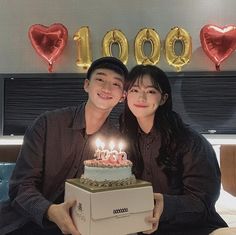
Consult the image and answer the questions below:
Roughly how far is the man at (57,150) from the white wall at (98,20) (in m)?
1.65

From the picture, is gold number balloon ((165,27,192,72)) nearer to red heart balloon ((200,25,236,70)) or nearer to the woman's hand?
red heart balloon ((200,25,236,70))

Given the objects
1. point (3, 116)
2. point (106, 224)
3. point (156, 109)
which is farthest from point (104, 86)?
point (3, 116)

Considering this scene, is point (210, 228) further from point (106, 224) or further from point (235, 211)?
point (235, 211)

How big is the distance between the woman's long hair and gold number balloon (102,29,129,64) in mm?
1473

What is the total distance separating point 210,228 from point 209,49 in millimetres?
2092

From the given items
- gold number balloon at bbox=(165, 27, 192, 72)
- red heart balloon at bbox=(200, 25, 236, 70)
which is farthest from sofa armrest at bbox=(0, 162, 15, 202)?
red heart balloon at bbox=(200, 25, 236, 70)

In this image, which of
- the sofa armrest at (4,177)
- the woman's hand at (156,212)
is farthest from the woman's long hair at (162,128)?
the sofa armrest at (4,177)

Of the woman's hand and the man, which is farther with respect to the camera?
the man

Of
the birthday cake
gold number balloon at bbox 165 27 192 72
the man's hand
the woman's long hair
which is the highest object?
gold number balloon at bbox 165 27 192 72

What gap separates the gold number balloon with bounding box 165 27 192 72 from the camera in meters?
3.38

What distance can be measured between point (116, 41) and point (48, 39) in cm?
67

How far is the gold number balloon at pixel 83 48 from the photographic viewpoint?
3.38 metres

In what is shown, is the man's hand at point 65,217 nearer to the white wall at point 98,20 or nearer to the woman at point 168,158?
the woman at point 168,158

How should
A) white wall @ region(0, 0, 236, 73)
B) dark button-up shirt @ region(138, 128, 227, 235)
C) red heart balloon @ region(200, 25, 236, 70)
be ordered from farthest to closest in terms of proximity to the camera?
white wall @ region(0, 0, 236, 73), red heart balloon @ region(200, 25, 236, 70), dark button-up shirt @ region(138, 128, 227, 235)
